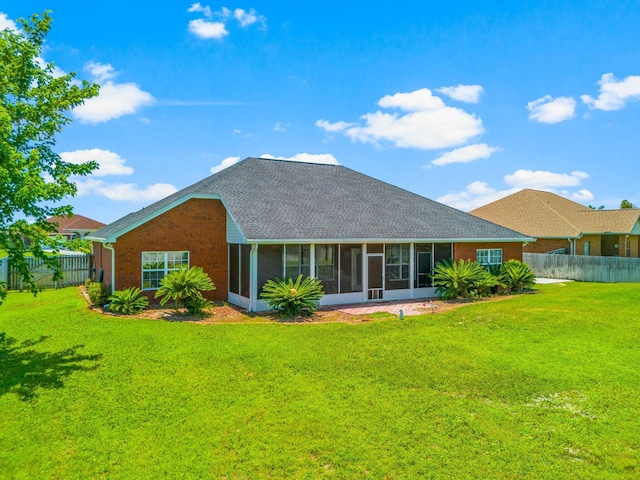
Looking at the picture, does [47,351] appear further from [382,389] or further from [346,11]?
[346,11]

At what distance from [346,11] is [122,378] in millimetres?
14171

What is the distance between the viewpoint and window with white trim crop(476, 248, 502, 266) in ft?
71.1

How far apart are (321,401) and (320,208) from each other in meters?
13.0

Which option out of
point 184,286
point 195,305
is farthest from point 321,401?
point 184,286

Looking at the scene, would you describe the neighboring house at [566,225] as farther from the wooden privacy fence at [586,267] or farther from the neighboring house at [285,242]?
the neighboring house at [285,242]

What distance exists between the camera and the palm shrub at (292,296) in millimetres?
15281

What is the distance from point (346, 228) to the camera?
1811 cm

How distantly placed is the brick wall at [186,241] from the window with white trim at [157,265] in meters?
0.19

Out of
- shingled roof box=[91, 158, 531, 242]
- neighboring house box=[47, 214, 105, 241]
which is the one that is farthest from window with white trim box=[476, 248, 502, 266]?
neighboring house box=[47, 214, 105, 241]

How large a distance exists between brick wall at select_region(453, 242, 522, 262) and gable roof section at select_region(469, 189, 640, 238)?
10.3 meters

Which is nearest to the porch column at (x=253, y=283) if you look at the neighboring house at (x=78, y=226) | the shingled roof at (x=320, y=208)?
the shingled roof at (x=320, y=208)

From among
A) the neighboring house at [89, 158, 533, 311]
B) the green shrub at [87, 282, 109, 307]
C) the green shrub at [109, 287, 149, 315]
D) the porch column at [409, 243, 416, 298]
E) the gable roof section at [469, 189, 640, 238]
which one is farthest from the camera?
the gable roof section at [469, 189, 640, 238]

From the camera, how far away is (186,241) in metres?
17.8

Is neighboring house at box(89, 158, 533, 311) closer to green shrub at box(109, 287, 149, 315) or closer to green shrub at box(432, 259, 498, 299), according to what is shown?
green shrub at box(432, 259, 498, 299)
